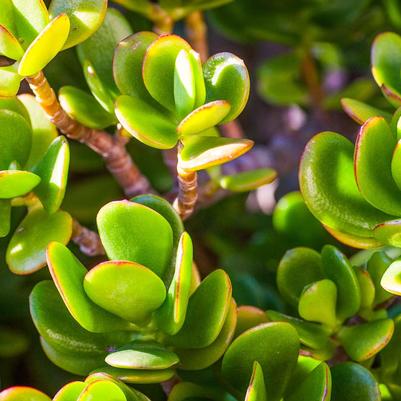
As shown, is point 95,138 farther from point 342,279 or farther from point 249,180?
point 342,279

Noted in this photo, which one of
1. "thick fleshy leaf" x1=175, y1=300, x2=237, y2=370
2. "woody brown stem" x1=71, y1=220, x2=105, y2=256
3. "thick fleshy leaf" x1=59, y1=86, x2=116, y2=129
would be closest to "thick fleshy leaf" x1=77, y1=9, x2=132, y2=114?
"thick fleshy leaf" x1=59, y1=86, x2=116, y2=129

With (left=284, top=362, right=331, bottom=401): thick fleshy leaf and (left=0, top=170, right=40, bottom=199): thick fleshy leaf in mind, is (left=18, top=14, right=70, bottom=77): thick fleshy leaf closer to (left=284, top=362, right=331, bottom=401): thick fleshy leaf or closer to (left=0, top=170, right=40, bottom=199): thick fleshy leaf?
(left=0, top=170, right=40, bottom=199): thick fleshy leaf

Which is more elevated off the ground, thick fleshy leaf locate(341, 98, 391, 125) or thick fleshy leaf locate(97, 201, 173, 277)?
thick fleshy leaf locate(341, 98, 391, 125)

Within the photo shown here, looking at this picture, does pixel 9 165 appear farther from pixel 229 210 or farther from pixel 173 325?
pixel 229 210

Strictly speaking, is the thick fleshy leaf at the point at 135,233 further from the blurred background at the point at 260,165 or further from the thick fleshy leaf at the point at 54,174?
the blurred background at the point at 260,165

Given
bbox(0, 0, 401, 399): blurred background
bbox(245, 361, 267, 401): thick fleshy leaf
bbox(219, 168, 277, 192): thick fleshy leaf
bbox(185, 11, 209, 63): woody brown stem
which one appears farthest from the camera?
bbox(185, 11, 209, 63): woody brown stem

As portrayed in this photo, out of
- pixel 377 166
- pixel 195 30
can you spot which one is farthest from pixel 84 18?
pixel 195 30
